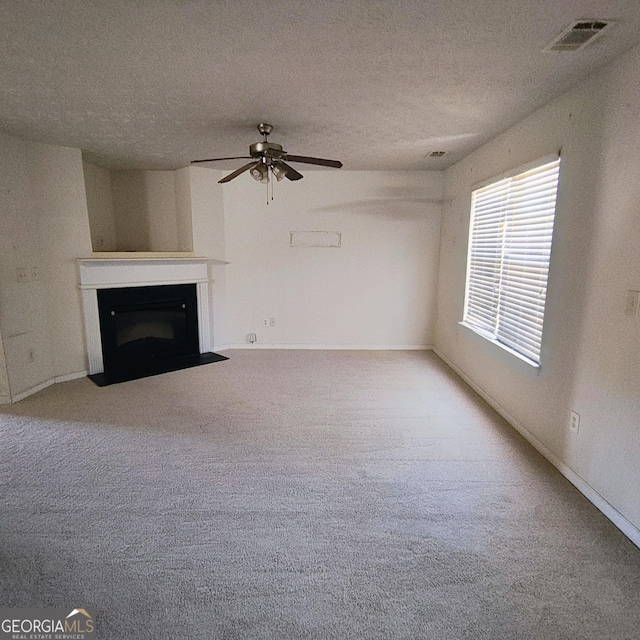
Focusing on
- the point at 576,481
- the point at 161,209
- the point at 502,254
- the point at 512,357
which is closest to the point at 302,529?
the point at 576,481

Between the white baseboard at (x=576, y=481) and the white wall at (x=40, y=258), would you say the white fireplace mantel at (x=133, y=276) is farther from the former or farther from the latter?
the white baseboard at (x=576, y=481)

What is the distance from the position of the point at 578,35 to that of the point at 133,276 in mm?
4333

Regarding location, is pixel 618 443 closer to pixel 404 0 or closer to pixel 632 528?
pixel 632 528

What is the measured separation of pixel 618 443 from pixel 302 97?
276cm

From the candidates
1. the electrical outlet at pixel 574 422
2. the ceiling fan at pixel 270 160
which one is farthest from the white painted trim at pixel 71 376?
the electrical outlet at pixel 574 422

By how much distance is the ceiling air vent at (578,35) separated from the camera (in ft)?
5.37

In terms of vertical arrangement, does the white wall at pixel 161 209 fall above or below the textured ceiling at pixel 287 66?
below

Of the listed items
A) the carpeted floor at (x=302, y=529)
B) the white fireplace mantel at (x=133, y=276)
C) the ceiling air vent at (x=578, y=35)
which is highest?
the ceiling air vent at (x=578, y=35)

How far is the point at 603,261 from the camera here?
2.00 meters

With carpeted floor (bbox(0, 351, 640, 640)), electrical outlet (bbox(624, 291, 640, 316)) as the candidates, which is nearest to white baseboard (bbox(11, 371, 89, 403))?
carpeted floor (bbox(0, 351, 640, 640))

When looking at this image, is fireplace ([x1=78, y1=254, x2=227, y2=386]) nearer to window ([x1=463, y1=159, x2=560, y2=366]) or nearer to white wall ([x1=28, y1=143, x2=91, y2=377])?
white wall ([x1=28, y1=143, x2=91, y2=377])

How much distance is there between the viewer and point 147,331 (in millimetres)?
4586

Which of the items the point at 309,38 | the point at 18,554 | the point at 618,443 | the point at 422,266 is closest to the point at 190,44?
the point at 309,38

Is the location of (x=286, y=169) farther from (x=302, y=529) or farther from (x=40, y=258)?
(x=40, y=258)
